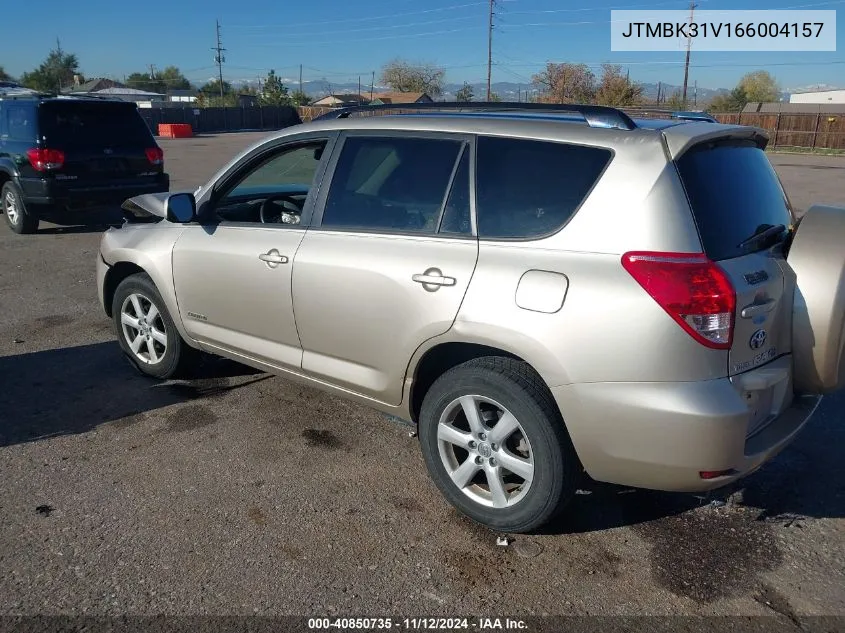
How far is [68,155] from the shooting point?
9617 millimetres

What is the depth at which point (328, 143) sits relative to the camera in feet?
12.8

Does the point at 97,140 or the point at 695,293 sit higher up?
the point at 97,140

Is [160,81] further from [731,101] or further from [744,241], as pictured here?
[744,241]

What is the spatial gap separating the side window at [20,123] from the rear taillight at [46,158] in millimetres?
227

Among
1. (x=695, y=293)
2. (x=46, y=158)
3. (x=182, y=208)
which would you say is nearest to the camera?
(x=695, y=293)

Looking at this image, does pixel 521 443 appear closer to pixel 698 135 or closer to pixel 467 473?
pixel 467 473

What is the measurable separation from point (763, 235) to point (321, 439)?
254 cm

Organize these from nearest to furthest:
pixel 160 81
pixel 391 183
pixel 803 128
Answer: pixel 391 183
pixel 803 128
pixel 160 81

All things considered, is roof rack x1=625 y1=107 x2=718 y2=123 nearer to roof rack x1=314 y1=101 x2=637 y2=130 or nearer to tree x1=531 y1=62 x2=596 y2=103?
roof rack x1=314 y1=101 x2=637 y2=130

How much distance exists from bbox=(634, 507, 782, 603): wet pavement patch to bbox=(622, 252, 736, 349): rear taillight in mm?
981

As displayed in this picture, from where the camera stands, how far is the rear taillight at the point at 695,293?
Answer: 8.70 ft

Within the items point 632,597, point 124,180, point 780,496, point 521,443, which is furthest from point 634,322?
point 124,180

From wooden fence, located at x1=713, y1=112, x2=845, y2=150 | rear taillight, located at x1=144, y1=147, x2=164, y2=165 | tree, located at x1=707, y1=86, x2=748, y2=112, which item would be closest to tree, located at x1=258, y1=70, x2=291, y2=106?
tree, located at x1=707, y1=86, x2=748, y2=112

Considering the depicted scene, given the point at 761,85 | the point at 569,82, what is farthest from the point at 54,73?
the point at 761,85
